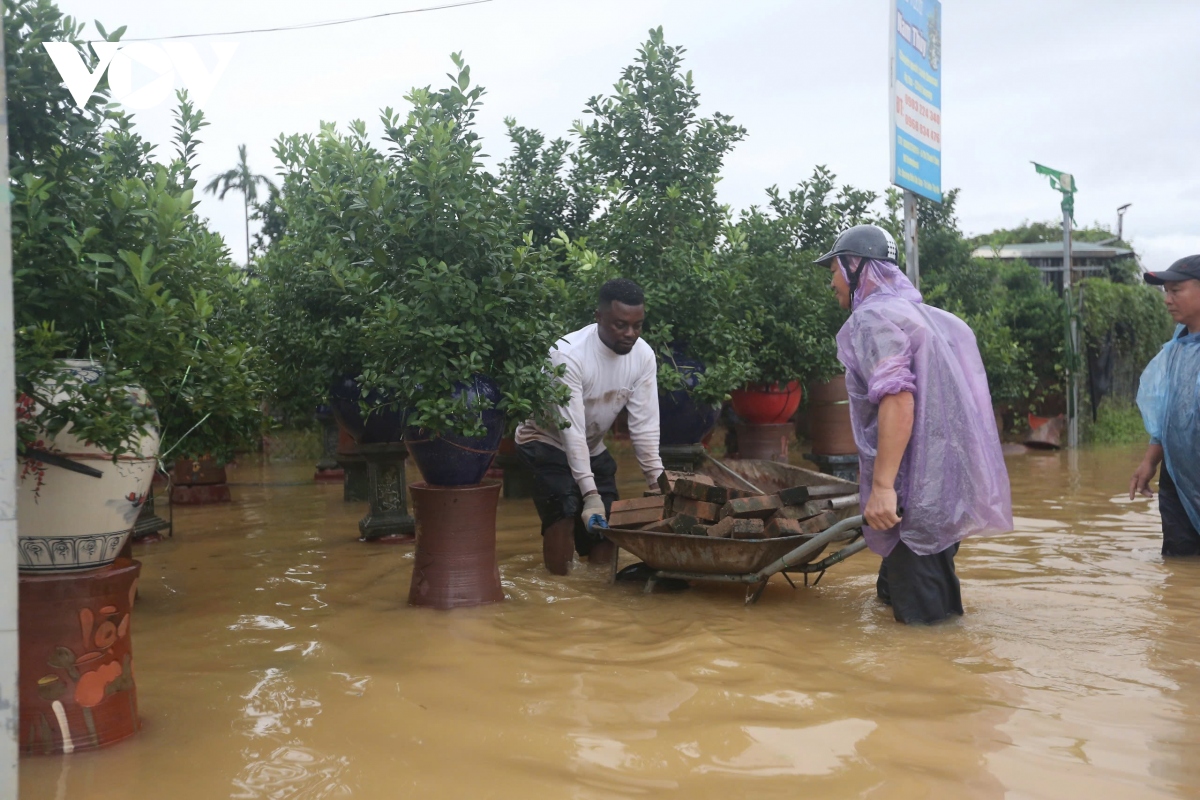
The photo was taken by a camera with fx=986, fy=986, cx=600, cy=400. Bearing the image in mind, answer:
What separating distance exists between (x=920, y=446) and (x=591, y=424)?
2126 millimetres

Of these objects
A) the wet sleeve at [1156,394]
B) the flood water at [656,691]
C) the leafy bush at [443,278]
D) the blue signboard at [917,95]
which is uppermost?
the blue signboard at [917,95]

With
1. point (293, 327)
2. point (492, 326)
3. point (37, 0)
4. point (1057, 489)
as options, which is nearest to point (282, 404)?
point (293, 327)

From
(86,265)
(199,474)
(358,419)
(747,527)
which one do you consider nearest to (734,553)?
(747,527)

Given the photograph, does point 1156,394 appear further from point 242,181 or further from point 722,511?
point 242,181

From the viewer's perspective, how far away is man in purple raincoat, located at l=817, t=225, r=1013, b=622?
4246 mm

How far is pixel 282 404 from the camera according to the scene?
721 cm

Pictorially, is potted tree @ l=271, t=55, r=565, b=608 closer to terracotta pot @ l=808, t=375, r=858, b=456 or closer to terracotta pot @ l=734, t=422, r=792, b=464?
terracotta pot @ l=734, t=422, r=792, b=464

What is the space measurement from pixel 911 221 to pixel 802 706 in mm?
6100

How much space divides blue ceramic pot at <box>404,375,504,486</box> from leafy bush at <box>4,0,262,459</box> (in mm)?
1325

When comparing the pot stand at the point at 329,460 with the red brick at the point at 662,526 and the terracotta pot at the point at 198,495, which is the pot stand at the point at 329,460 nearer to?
the terracotta pot at the point at 198,495

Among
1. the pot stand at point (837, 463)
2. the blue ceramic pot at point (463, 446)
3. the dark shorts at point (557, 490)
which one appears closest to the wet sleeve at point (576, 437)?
the dark shorts at point (557, 490)

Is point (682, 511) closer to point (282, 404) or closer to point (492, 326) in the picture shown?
point (492, 326)

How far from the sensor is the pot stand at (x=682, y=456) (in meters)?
7.84

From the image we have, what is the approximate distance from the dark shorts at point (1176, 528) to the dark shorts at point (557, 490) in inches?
132
